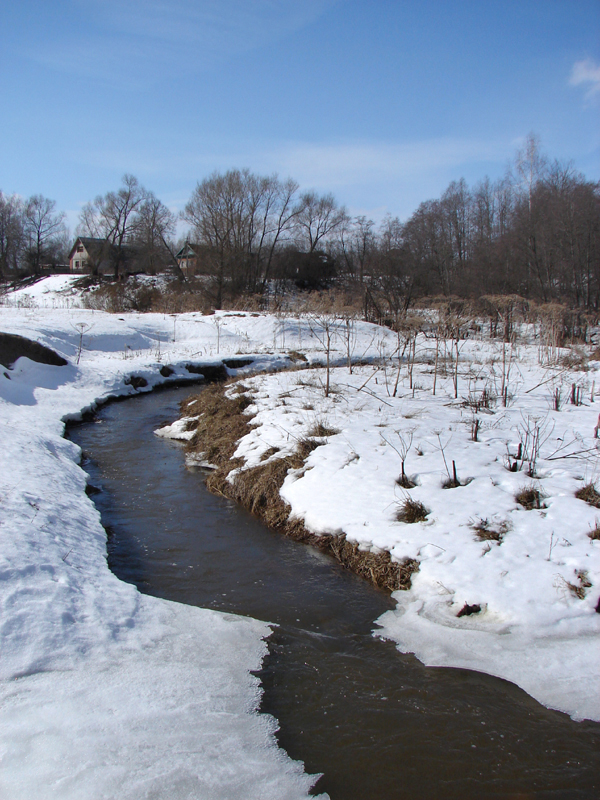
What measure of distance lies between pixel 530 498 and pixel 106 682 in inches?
166

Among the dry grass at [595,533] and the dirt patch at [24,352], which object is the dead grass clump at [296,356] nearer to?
the dirt patch at [24,352]

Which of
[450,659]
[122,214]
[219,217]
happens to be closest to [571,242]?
[219,217]

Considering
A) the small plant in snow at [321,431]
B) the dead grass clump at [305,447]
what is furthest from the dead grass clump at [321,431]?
the dead grass clump at [305,447]

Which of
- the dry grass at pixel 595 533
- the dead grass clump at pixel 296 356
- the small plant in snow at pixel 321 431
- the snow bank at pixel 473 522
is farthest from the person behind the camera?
the dead grass clump at pixel 296 356

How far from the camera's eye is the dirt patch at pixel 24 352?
1318 cm

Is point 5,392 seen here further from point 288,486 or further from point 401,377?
point 401,377

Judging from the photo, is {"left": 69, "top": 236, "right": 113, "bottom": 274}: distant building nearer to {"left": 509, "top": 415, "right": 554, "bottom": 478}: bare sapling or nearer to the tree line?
the tree line

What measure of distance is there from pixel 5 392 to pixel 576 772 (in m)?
11.5

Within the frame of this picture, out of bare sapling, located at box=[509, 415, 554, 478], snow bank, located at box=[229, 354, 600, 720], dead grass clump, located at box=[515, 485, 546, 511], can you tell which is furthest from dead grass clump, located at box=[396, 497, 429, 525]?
bare sapling, located at box=[509, 415, 554, 478]

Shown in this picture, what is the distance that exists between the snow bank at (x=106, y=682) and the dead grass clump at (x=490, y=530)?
2.25 meters

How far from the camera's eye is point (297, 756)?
9.53 feet

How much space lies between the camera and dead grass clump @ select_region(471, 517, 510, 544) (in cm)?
490

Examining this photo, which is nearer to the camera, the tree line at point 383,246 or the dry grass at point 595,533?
the dry grass at point 595,533

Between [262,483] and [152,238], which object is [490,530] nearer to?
[262,483]
